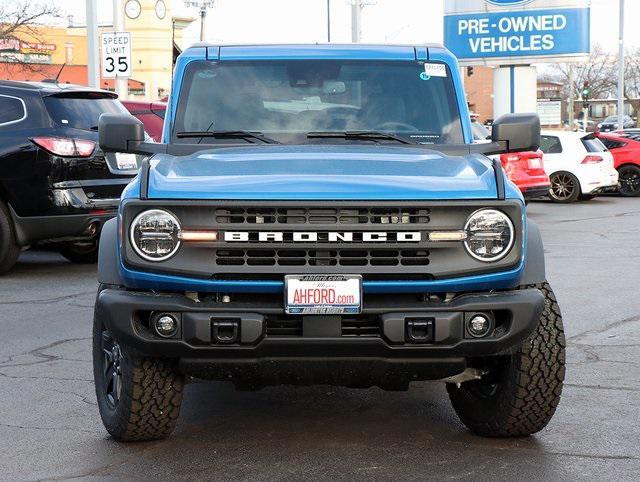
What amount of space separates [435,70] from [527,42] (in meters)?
Result: 23.2

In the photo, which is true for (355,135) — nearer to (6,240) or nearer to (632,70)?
(6,240)

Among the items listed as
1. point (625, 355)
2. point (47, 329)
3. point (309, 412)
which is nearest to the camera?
point (309, 412)

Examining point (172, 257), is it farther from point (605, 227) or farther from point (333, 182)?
point (605, 227)

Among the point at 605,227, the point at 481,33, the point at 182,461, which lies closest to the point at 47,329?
the point at 182,461

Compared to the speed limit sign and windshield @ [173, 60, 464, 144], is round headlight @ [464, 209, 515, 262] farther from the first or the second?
the speed limit sign

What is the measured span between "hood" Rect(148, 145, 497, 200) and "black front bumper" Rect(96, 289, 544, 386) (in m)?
0.44

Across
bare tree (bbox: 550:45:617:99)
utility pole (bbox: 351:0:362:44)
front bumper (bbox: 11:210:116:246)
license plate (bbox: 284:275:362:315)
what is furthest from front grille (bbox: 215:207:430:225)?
bare tree (bbox: 550:45:617:99)

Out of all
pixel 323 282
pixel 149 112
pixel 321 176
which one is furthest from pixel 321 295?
pixel 149 112

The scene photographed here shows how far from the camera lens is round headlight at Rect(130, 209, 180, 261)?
16.3 ft

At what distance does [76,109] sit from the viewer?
12.0m

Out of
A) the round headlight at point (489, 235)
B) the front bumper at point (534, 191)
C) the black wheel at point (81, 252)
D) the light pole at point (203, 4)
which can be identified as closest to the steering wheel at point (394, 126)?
the round headlight at point (489, 235)

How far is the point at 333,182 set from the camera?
502 centimetres

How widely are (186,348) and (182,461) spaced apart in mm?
663

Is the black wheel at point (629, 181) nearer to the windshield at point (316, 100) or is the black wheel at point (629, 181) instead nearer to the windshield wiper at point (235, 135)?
the windshield at point (316, 100)
